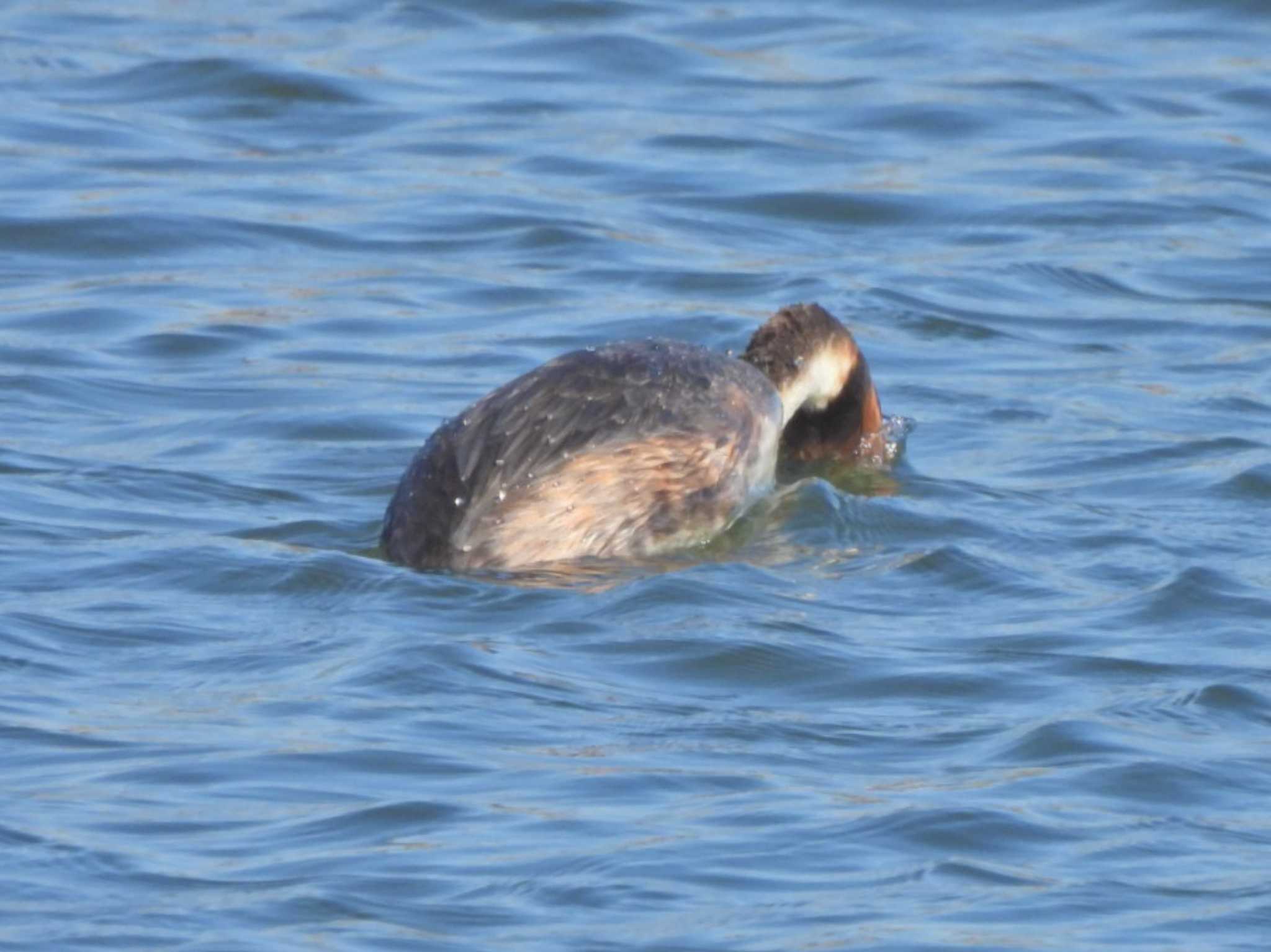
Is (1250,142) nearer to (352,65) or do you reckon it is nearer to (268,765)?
(352,65)

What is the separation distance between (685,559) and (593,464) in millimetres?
439

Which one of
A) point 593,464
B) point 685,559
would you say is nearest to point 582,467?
point 593,464

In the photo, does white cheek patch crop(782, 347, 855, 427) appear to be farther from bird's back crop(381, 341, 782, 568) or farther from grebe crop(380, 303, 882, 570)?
bird's back crop(381, 341, 782, 568)

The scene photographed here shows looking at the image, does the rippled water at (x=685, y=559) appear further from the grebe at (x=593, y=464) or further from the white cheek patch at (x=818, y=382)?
the white cheek patch at (x=818, y=382)

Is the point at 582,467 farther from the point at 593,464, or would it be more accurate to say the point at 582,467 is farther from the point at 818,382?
the point at 818,382

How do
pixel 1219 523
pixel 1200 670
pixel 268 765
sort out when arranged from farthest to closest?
pixel 1219 523, pixel 1200 670, pixel 268 765

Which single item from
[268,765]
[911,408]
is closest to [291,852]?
[268,765]

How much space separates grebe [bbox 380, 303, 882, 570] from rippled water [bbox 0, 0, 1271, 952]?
191 millimetres

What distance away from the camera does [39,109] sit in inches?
590

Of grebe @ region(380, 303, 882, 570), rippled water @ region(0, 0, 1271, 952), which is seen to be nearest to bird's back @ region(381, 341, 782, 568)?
grebe @ region(380, 303, 882, 570)

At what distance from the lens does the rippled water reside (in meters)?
5.94

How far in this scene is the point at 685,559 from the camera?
8430mm

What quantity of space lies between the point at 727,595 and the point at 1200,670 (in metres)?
1.33

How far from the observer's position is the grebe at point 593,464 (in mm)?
8016
